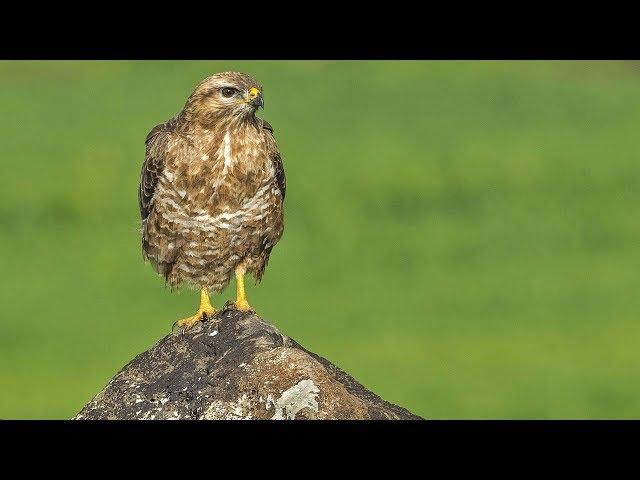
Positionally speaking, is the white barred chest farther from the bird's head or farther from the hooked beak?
the hooked beak

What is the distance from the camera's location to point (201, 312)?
9.26 meters

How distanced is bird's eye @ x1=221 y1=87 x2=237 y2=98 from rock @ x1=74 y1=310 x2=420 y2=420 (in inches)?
60.2

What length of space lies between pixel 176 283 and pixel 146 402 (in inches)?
84.9

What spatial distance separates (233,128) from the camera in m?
9.32

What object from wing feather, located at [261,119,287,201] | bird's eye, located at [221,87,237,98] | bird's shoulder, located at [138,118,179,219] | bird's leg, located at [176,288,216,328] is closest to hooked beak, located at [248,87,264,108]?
bird's eye, located at [221,87,237,98]

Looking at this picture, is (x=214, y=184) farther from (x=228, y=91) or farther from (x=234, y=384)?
(x=234, y=384)

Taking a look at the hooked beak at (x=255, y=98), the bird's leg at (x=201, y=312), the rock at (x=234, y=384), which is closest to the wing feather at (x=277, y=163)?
the hooked beak at (x=255, y=98)

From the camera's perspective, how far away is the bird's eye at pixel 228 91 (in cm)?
916

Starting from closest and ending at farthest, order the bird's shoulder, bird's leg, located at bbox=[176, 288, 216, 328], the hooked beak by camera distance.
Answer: bird's leg, located at bbox=[176, 288, 216, 328] < the hooked beak < the bird's shoulder

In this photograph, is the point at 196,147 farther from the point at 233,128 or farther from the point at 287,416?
the point at 287,416

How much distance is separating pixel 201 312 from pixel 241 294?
0.31 m

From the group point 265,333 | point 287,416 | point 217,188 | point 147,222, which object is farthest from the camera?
point 147,222

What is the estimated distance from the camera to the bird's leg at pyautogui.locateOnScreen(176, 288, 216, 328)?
8.94 meters

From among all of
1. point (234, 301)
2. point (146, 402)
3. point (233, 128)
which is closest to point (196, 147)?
point (233, 128)
